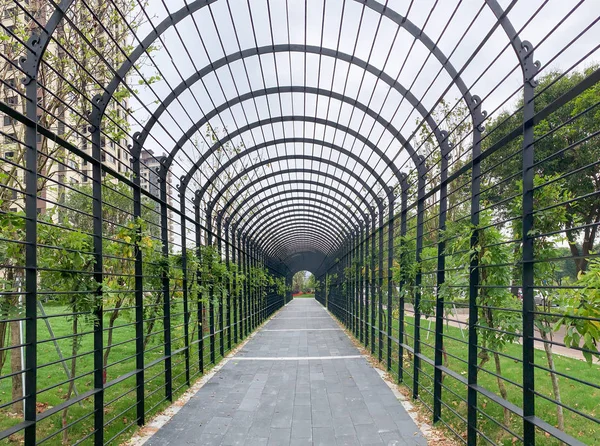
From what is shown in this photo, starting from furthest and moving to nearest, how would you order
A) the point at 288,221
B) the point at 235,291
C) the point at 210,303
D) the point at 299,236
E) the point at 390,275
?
the point at 299,236 → the point at 288,221 → the point at 235,291 → the point at 210,303 → the point at 390,275

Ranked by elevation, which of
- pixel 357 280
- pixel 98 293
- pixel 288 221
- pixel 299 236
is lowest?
pixel 357 280

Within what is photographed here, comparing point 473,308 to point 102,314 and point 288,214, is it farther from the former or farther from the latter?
point 288,214

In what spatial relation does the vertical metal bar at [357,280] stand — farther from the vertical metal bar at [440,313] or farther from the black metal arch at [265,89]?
the vertical metal bar at [440,313]

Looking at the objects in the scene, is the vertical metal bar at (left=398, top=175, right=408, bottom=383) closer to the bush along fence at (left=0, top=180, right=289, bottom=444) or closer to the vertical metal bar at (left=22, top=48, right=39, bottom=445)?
the bush along fence at (left=0, top=180, right=289, bottom=444)

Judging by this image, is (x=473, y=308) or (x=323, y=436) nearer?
(x=473, y=308)

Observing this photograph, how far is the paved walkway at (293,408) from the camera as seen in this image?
477 cm

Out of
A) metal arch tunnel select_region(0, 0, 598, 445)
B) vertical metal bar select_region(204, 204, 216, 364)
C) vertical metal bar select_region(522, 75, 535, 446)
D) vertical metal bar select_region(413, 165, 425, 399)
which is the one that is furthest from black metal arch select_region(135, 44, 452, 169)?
vertical metal bar select_region(204, 204, 216, 364)

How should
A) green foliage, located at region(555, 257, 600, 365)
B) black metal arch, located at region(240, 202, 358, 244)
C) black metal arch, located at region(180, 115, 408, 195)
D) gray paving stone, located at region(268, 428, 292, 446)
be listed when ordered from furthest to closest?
black metal arch, located at region(240, 202, 358, 244)
black metal arch, located at region(180, 115, 408, 195)
gray paving stone, located at region(268, 428, 292, 446)
green foliage, located at region(555, 257, 600, 365)

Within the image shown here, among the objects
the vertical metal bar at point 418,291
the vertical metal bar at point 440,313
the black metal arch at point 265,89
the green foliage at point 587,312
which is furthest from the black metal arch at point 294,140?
the green foliage at point 587,312

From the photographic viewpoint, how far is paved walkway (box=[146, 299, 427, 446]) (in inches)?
188

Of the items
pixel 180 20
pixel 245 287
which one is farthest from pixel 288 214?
pixel 180 20

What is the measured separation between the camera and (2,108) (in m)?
2.76

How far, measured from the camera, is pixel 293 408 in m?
5.96

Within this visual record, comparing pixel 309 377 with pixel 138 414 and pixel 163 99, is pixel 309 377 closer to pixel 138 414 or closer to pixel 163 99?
pixel 138 414
